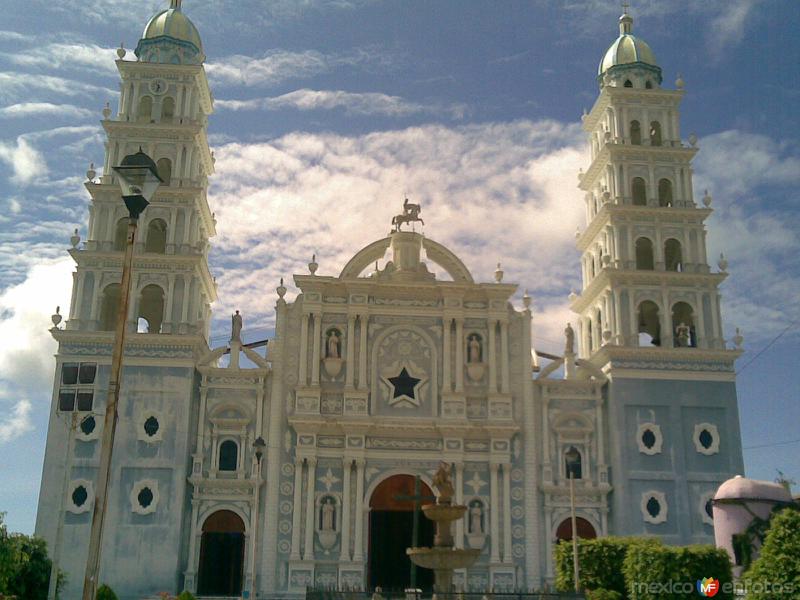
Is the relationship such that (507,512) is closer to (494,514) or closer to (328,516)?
(494,514)

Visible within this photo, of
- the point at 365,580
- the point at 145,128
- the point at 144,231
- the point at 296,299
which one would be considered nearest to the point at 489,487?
the point at 365,580

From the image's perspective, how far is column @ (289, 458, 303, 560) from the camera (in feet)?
125

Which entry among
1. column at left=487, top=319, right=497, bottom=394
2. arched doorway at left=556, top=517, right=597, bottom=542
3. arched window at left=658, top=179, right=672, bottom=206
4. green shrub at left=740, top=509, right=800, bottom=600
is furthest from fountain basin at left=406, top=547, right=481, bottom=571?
arched window at left=658, top=179, right=672, bottom=206

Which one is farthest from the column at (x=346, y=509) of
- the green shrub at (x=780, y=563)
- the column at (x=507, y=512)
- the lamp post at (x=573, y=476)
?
the green shrub at (x=780, y=563)

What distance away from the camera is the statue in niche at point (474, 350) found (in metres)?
41.3

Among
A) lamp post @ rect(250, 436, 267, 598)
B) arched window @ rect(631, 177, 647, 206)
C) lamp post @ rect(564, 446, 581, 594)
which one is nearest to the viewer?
lamp post @ rect(250, 436, 267, 598)

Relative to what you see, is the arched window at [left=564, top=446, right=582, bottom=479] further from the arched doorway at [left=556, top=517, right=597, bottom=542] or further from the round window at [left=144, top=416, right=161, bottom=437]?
the round window at [left=144, top=416, right=161, bottom=437]

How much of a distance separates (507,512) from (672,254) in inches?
571

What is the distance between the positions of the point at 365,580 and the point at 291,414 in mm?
7240

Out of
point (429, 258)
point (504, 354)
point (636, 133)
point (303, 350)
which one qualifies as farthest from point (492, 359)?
point (636, 133)

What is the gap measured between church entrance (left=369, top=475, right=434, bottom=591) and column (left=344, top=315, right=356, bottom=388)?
4.43 meters

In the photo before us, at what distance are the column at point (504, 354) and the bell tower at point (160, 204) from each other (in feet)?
42.0

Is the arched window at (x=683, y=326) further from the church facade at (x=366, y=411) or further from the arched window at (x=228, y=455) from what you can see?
the arched window at (x=228, y=455)

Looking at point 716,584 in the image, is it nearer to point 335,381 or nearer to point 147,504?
point 335,381
